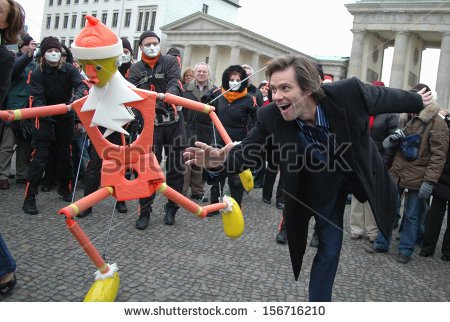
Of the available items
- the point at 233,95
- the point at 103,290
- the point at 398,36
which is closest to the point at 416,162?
the point at 233,95

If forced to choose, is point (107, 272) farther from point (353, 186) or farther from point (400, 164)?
point (400, 164)

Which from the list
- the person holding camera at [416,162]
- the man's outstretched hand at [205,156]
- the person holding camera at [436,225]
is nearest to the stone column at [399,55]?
the person holding camera at [436,225]

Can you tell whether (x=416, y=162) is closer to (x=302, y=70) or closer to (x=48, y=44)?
(x=302, y=70)

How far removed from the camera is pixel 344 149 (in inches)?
110

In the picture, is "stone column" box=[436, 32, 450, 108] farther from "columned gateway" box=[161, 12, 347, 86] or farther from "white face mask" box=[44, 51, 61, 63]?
"white face mask" box=[44, 51, 61, 63]

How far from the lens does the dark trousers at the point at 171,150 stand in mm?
5156

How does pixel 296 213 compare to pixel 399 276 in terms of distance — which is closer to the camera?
pixel 296 213

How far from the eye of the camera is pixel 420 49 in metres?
36.8

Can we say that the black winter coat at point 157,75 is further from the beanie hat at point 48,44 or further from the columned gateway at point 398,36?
the columned gateway at point 398,36

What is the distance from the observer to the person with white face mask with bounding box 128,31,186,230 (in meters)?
4.70

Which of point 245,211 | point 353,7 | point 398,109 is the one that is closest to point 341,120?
point 398,109

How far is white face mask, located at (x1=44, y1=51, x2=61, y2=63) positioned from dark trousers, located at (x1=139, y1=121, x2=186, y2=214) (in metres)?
1.53
